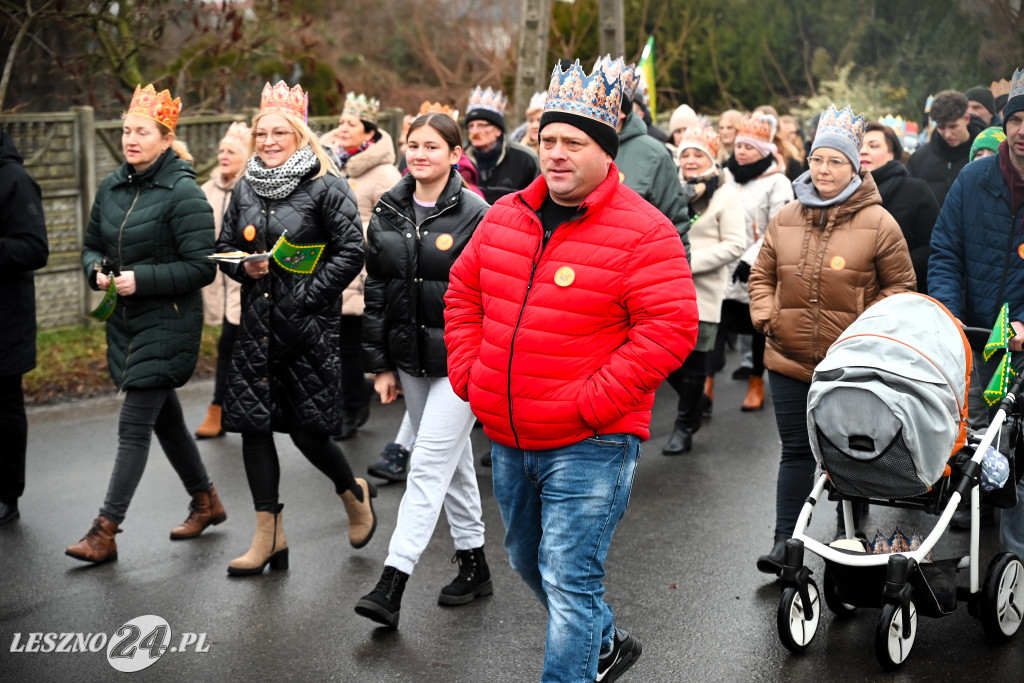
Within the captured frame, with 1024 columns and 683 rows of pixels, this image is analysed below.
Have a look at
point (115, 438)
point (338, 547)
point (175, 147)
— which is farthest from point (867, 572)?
point (115, 438)

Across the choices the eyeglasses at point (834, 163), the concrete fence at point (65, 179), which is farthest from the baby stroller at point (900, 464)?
the concrete fence at point (65, 179)

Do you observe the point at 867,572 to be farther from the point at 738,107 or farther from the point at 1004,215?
the point at 738,107

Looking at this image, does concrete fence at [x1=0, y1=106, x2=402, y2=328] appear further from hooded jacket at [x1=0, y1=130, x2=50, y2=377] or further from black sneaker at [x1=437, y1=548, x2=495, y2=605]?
black sneaker at [x1=437, y1=548, x2=495, y2=605]

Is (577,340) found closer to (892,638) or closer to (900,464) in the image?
(900,464)

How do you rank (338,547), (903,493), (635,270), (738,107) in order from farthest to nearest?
1. (738,107)
2. (338,547)
3. (903,493)
4. (635,270)

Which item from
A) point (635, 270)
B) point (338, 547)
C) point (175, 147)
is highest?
point (635, 270)

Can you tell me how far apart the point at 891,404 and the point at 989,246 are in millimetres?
1495

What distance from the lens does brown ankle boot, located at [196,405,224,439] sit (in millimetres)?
8148

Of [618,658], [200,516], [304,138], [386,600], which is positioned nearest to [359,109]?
[304,138]

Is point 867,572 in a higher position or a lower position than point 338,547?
higher

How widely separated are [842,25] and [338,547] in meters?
15.7

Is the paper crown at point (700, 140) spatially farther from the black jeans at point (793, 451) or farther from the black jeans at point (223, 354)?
the black jeans at point (223, 354)

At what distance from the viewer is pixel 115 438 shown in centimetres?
→ 806

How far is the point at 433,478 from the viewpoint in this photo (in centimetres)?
500
